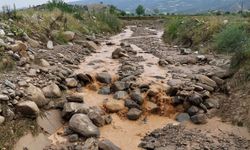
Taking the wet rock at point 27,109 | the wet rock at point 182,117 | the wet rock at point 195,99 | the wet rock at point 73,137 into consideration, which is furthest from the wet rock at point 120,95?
the wet rock at point 27,109

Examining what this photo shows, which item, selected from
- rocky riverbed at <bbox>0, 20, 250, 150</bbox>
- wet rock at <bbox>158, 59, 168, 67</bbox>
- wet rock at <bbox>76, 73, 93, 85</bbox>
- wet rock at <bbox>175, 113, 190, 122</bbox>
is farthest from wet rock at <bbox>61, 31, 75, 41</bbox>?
wet rock at <bbox>175, 113, 190, 122</bbox>

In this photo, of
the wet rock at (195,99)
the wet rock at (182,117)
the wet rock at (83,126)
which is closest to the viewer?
the wet rock at (83,126)

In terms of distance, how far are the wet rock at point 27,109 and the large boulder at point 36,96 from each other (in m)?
0.48

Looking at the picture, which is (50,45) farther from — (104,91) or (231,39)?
(231,39)

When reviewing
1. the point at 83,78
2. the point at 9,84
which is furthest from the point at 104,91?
the point at 9,84

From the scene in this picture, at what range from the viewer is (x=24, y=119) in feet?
25.4

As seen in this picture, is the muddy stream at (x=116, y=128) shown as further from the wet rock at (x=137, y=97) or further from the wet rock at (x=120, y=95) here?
the wet rock at (x=137, y=97)

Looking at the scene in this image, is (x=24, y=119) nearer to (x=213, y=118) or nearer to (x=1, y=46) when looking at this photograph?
(x=1, y=46)

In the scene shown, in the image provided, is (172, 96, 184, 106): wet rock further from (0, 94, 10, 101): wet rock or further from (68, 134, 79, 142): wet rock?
(0, 94, 10, 101): wet rock

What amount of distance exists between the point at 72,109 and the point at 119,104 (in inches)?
51.1

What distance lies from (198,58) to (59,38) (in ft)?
17.9

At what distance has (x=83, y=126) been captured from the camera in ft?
25.9

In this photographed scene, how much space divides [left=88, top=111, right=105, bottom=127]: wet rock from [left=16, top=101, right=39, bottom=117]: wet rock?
1164 mm

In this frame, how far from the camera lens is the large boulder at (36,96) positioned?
8352 millimetres
